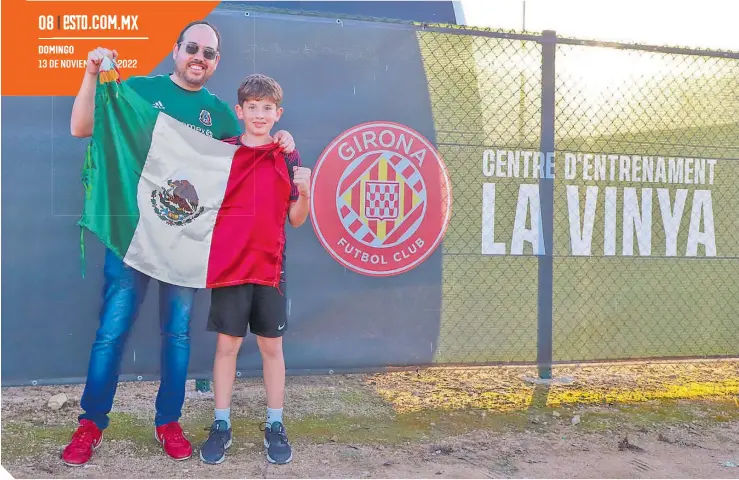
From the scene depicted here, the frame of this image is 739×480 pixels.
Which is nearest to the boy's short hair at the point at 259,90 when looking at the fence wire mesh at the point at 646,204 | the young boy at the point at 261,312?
the young boy at the point at 261,312

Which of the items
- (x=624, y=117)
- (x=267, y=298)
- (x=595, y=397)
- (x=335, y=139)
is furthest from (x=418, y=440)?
(x=624, y=117)

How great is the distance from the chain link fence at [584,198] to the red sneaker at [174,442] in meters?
1.67

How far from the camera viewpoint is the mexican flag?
120 inches

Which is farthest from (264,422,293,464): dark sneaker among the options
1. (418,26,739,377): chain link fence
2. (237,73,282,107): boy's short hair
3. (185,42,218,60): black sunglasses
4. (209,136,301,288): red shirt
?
(185,42,218,60): black sunglasses

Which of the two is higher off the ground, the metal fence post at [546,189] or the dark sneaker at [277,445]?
the metal fence post at [546,189]

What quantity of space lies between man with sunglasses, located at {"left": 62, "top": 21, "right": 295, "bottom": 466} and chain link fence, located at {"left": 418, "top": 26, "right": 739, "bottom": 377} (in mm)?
1441

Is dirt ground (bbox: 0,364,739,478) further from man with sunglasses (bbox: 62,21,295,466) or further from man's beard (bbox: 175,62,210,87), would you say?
man's beard (bbox: 175,62,210,87)

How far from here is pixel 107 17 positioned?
3.55 metres

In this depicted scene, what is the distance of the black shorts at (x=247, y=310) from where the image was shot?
3006 mm

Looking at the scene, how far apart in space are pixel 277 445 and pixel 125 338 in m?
0.88

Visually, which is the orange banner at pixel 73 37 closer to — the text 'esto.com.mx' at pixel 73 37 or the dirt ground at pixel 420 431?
the text 'esto.com.mx' at pixel 73 37

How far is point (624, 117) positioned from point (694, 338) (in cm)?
162

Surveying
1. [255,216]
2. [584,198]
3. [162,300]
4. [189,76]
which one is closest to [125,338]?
[162,300]

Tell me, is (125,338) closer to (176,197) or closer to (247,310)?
(247,310)
